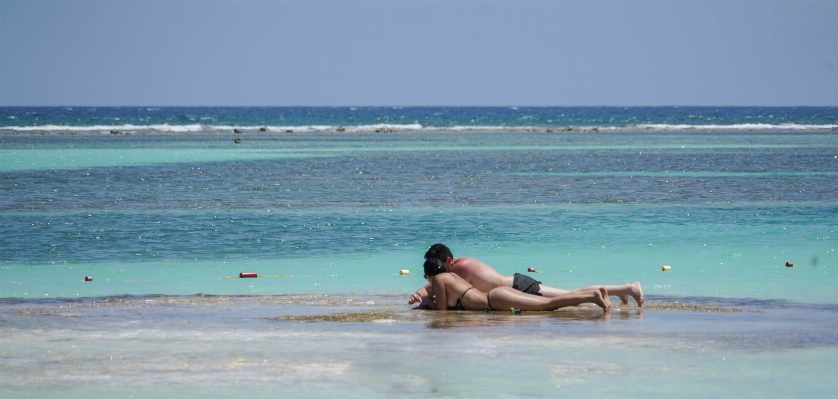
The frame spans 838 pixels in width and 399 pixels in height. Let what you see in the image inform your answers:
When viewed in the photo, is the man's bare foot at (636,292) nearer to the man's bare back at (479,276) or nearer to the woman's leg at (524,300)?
the woman's leg at (524,300)

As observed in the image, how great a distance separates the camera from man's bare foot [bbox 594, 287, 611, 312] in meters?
12.2

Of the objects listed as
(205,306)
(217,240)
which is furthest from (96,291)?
(217,240)

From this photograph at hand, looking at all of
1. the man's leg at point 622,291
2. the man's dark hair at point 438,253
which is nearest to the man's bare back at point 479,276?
the man's dark hair at point 438,253

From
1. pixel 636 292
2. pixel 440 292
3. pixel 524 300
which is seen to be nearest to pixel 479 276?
pixel 440 292

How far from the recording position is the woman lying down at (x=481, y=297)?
12406 mm

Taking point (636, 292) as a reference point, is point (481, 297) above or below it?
below

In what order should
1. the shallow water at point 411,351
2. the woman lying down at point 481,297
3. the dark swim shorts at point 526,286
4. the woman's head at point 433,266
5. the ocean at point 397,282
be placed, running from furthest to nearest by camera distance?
the dark swim shorts at point 526,286 < the woman's head at point 433,266 < the woman lying down at point 481,297 < the ocean at point 397,282 < the shallow water at point 411,351

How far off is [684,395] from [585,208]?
17564 millimetres

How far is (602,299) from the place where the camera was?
39.9 feet

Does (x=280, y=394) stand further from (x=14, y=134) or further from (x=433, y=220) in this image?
(x=14, y=134)

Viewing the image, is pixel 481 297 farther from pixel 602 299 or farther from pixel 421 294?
pixel 602 299

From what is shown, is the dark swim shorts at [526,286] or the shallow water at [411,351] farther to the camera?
the dark swim shorts at [526,286]

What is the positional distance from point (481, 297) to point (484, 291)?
9.0 inches

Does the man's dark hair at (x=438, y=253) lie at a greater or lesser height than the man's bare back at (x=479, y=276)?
greater
